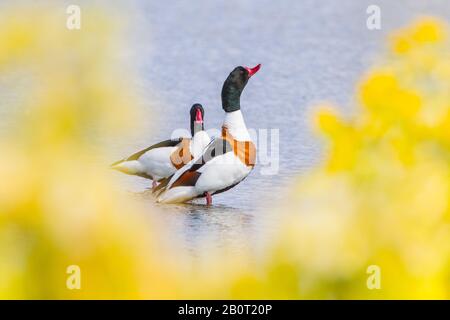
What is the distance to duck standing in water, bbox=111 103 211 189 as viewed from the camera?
5.36 meters

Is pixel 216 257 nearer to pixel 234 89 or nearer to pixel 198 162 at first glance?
pixel 198 162

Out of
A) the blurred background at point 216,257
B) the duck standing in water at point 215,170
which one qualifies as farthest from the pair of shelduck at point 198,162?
the blurred background at point 216,257

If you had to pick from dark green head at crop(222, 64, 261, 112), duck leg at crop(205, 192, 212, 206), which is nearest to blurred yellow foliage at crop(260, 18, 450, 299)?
duck leg at crop(205, 192, 212, 206)

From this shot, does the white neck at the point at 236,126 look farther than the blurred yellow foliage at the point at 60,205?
Yes

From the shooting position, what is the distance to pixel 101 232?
1.50 meters

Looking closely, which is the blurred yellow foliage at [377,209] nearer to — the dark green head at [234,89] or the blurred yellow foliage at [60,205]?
the blurred yellow foliage at [60,205]

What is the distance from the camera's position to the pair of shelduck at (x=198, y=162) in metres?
5.20

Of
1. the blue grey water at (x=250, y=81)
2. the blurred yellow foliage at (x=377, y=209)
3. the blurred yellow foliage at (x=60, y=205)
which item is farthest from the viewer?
the blue grey water at (x=250, y=81)

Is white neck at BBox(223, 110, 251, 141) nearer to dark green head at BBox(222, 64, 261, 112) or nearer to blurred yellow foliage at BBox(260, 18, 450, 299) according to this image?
dark green head at BBox(222, 64, 261, 112)

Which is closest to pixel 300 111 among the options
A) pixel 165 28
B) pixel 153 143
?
pixel 153 143

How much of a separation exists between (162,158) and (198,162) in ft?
0.74

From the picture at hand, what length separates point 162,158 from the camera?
539cm

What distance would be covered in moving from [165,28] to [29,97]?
7937 mm

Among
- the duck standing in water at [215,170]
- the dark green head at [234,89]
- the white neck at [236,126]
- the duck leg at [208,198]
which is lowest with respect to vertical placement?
the duck leg at [208,198]
